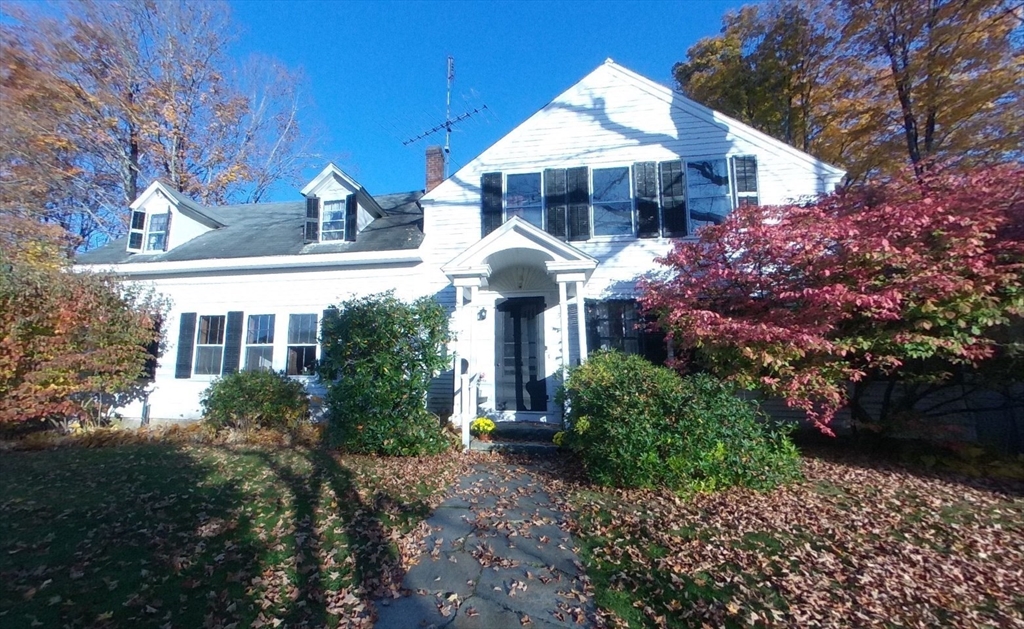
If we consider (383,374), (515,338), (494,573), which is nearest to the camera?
(494,573)

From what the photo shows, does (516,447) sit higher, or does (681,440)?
(681,440)

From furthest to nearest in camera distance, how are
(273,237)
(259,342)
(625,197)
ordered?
1. (273,237)
2. (259,342)
3. (625,197)

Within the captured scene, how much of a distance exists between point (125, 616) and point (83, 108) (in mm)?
22568

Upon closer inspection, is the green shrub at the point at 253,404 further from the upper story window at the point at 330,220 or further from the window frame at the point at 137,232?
the window frame at the point at 137,232

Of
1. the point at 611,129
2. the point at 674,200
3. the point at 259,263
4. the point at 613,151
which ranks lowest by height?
the point at 259,263

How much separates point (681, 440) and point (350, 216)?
9.19m

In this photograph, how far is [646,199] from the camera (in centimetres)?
1004

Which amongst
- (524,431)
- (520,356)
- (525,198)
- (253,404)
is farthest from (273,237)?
(524,431)

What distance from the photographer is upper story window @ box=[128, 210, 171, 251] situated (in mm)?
12312

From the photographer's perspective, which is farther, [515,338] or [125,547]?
[515,338]

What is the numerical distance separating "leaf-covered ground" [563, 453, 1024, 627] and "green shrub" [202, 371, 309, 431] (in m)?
6.24

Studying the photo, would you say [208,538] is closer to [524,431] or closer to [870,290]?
[524,431]

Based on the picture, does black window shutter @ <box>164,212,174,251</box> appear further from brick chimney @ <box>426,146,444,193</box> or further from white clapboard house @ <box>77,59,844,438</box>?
brick chimney @ <box>426,146,444,193</box>

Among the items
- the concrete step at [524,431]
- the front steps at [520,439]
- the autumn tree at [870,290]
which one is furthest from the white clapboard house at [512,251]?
the autumn tree at [870,290]
